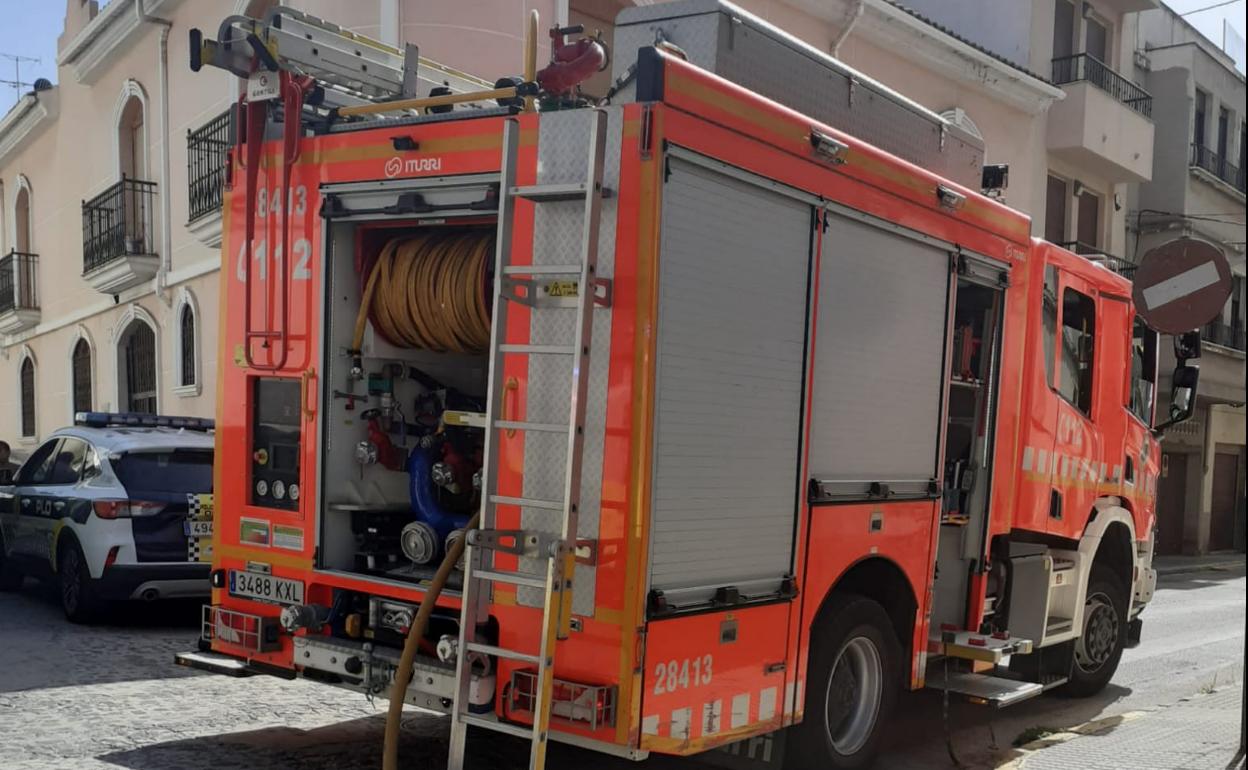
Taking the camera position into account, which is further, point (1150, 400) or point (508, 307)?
point (1150, 400)

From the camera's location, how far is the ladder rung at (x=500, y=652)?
433 cm

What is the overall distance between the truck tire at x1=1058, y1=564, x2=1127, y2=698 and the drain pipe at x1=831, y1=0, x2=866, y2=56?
10.2 m

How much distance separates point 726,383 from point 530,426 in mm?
824

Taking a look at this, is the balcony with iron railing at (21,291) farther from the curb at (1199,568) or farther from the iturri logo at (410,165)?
the curb at (1199,568)

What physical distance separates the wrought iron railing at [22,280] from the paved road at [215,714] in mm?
15523

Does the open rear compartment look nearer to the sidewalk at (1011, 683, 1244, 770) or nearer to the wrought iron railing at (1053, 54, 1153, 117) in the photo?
the sidewalk at (1011, 683, 1244, 770)

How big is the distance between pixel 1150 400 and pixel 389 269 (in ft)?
20.0

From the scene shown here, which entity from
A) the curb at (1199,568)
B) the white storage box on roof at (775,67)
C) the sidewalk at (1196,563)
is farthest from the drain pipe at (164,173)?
the sidewalk at (1196,563)

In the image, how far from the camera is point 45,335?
2311 centimetres

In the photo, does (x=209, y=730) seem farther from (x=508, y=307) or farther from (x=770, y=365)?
(x=770, y=365)

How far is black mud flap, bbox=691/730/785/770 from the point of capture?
205 inches

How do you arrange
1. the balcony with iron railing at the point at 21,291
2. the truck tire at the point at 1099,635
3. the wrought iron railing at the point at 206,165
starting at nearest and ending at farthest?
1. the truck tire at the point at 1099,635
2. the wrought iron railing at the point at 206,165
3. the balcony with iron railing at the point at 21,291

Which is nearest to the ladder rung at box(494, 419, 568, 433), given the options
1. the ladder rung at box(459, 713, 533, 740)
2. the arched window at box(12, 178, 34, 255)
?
the ladder rung at box(459, 713, 533, 740)

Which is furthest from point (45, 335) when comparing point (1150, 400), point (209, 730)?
point (1150, 400)
